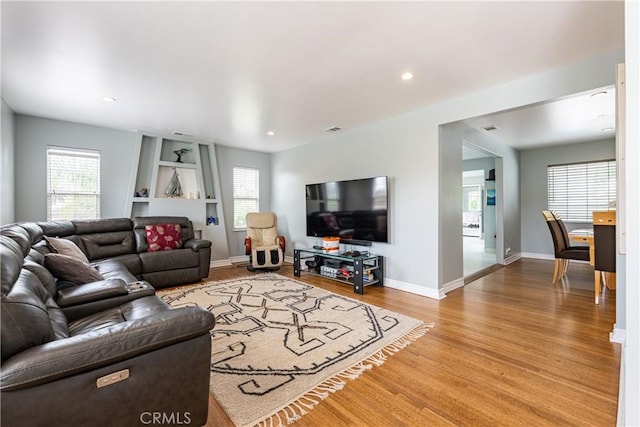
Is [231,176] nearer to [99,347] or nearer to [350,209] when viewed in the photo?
[350,209]

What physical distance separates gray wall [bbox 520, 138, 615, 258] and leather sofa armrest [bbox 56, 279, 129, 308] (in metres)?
7.69

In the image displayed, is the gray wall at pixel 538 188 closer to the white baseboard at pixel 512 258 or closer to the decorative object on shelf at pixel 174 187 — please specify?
the white baseboard at pixel 512 258

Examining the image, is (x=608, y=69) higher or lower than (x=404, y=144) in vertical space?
higher

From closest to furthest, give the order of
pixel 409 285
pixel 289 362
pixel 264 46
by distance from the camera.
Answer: pixel 289 362
pixel 264 46
pixel 409 285

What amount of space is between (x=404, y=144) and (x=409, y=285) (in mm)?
1993

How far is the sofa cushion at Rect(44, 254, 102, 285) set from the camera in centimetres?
229

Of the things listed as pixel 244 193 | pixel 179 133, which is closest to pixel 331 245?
pixel 244 193

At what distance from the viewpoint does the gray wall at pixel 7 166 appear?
3296 mm

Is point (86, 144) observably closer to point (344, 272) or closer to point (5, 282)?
point (5, 282)

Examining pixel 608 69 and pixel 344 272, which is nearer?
pixel 608 69

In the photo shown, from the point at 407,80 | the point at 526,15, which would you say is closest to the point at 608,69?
the point at 526,15

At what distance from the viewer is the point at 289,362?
2.07m

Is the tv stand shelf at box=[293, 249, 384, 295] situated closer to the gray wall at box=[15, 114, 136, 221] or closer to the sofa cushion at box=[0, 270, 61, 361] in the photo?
the sofa cushion at box=[0, 270, 61, 361]
